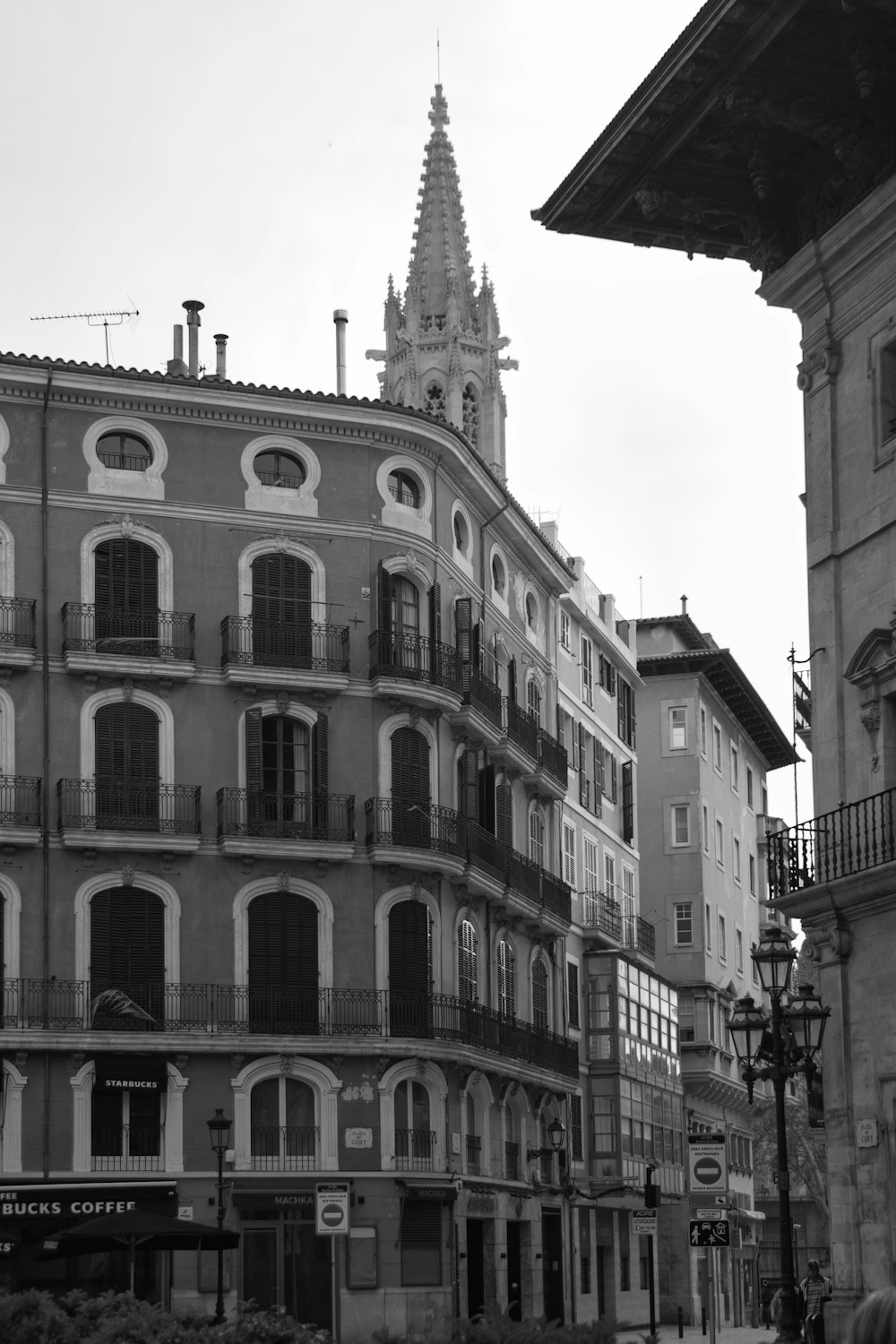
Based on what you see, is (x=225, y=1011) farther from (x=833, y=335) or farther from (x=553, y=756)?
(x=833, y=335)

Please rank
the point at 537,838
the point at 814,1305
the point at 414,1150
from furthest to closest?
the point at 537,838
the point at 414,1150
the point at 814,1305

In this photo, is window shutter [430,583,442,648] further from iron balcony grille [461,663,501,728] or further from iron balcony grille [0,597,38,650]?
iron balcony grille [0,597,38,650]

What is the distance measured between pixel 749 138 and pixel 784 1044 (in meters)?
11.9

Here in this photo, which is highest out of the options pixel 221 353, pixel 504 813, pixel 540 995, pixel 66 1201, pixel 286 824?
pixel 221 353

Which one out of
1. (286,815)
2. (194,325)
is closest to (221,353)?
(194,325)

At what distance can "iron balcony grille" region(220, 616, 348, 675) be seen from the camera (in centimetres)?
5359

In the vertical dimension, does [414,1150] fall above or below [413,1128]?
below

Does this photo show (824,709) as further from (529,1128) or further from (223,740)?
(529,1128)

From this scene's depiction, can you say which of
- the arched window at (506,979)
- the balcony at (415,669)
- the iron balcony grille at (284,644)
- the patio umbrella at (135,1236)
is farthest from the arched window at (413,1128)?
the patio umbrella at (135,1236)

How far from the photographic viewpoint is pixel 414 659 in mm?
56219

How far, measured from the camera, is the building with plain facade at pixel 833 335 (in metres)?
27.5

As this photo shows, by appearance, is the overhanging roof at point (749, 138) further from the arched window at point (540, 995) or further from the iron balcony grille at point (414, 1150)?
the arched window at point (540, 995)

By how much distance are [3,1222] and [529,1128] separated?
56.8 ft

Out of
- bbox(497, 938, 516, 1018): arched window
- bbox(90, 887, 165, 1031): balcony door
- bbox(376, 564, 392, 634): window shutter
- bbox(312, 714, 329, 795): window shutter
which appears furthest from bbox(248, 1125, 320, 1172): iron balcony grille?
bbox(376, 564, 392, 634): window shutter
